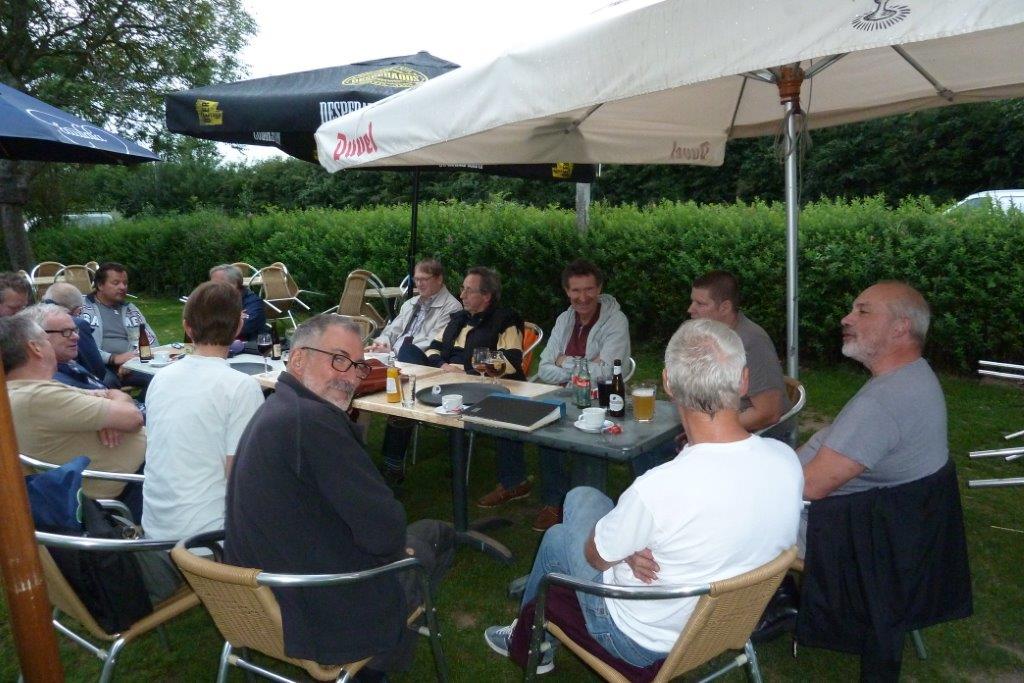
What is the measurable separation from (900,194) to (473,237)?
13.1 meters

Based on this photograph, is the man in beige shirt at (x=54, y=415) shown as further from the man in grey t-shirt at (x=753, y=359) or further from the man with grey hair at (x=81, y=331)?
the man in grey t-shirt at (x=753, y=359)

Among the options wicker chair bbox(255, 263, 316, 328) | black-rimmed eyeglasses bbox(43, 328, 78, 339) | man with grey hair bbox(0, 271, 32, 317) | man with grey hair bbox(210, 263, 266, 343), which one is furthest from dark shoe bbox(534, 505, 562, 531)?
wicker chair bbox(255, 263, 316, 328)

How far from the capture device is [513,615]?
3078 millimetres

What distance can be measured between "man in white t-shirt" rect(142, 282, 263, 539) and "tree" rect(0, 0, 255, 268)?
43.6ft

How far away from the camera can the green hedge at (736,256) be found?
19.9 feet

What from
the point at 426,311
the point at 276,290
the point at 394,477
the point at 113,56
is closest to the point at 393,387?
the point at 394,477

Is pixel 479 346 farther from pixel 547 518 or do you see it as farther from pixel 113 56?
pixel 113 56

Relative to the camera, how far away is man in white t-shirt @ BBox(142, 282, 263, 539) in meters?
2.44

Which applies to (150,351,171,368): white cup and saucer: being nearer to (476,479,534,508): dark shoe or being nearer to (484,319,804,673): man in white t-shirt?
(476,479,534,508): dark shoe

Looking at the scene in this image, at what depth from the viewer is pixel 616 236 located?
7969 millimetres

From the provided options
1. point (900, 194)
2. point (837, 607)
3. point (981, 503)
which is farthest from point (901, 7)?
point (900, 194)

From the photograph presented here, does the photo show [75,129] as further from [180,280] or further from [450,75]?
[180,280]

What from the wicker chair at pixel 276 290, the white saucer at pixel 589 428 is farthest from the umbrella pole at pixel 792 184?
the wicker chair at pixel 276 290

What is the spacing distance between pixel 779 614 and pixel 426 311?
3.23 metres
